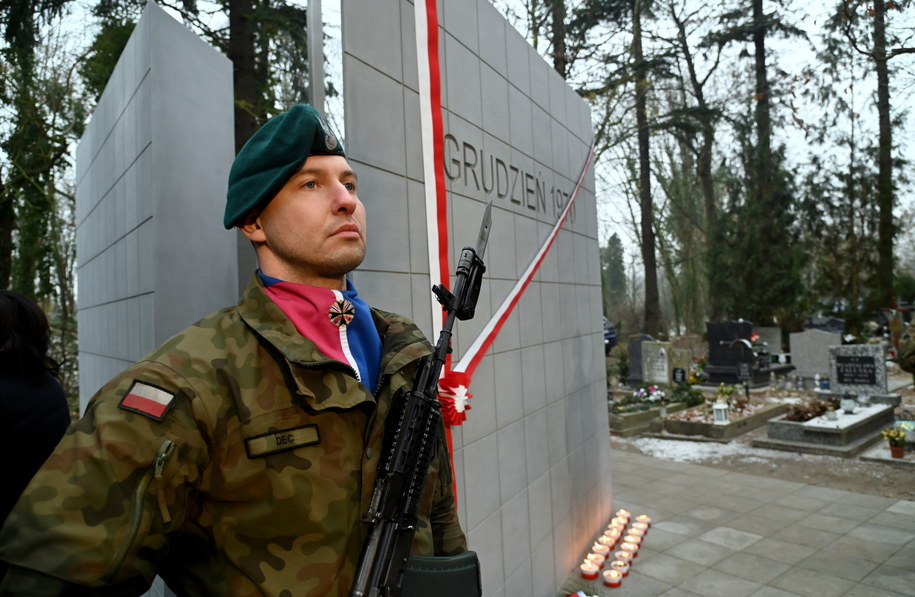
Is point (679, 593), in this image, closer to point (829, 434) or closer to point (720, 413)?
point (829, 434)

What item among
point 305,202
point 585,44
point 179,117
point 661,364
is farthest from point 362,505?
point 585,44

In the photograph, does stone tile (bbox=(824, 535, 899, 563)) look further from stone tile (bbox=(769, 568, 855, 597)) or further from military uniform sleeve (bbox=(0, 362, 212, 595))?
military uniform sleeve (bbox=(0, 362, 212, 595))

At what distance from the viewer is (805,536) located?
4.54 meters

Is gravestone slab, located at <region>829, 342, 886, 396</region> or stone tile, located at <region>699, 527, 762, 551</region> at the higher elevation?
gravestone slab, located at <region>829, 342, 886, 396</region>

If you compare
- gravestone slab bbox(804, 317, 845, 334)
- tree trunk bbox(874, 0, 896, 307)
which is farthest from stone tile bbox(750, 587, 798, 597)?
tree trunk bbox(874, 0, 896, 307)

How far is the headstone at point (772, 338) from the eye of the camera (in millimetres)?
15523

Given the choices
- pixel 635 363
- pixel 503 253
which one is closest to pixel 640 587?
pixel 503 253

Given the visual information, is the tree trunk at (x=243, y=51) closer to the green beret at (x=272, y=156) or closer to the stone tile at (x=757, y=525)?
the green beret at (x=272, y=156)

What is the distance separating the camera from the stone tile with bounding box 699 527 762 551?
14.5 ft

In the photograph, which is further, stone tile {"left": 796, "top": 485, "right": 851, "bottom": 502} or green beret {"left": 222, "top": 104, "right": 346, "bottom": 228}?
stone tile {"left": 796, "top": 485, "right": 851, "bottom": 502}

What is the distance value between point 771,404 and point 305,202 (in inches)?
406

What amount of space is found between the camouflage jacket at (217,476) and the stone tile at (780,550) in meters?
4.12

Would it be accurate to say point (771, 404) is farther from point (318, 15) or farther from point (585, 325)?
point (318, 15)

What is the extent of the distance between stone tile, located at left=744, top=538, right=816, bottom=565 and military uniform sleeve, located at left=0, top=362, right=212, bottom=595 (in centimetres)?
447
